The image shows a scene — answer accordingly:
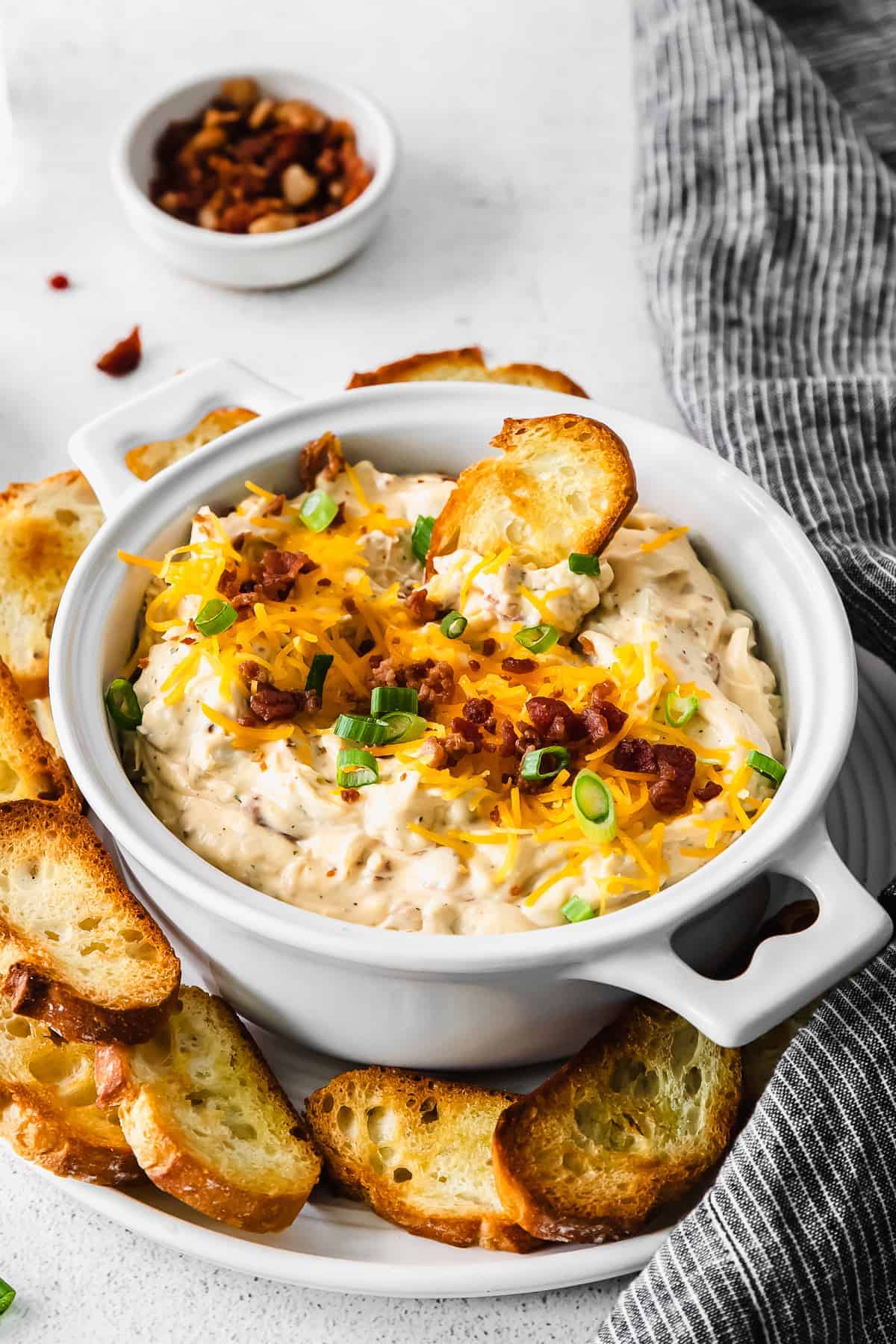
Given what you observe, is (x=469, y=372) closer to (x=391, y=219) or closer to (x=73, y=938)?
(x=391, y=219)

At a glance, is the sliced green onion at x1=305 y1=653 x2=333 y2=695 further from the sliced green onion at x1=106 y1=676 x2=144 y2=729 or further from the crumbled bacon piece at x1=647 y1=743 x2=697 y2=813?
the crumbled bacon piece at x1=647 y1=743 x2=697 y2=813

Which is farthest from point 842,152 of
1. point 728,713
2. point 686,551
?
point 728,713

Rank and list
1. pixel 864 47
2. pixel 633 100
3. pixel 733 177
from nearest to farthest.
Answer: pixel 733 177
pixel 864 47
pixel 633 100

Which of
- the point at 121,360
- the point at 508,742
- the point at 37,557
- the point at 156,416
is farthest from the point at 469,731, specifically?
the point at 121,360

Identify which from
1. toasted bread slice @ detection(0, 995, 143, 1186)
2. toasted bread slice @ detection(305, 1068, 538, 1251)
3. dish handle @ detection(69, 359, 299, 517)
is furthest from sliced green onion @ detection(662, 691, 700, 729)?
toasted bread slice @ detection(0, 995, 143, 1186)

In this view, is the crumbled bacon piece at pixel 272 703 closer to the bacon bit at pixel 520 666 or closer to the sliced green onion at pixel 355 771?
the sliced green onion at pixel 355 771

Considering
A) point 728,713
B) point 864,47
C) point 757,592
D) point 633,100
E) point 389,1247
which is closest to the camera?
point 389,1247

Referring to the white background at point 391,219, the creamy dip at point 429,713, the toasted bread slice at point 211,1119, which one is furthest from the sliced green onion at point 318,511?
the white background at point 391,219

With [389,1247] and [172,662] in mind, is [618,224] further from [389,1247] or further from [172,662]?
[389,1247]
